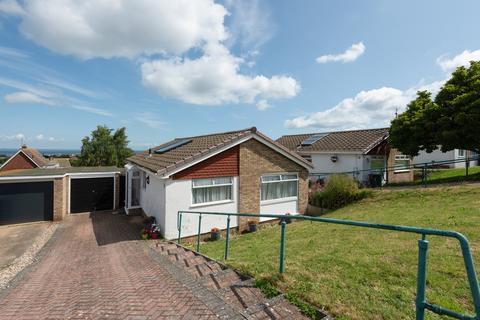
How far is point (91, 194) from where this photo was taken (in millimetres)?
16859

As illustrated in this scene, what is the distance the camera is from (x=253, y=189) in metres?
13.4

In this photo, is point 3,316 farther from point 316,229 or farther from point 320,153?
point 320,153

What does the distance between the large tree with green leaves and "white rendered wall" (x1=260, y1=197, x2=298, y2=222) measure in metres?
8.52

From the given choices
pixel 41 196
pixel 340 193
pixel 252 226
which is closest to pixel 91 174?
pixel 41 196

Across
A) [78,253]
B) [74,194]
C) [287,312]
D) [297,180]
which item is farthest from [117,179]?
[287,312]

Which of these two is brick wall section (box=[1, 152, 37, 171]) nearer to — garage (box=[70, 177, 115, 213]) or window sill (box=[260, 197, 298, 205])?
garage (box=[70, 177, 115, 213])

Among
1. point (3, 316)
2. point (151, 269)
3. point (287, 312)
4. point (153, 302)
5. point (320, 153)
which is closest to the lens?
point (287, 312)

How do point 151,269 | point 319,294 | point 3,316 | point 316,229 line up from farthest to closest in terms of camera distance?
1. point 316,229
2. point 151,269
3. point 3,316
4. point 319,294

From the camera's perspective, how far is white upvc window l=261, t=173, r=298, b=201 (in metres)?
14.0

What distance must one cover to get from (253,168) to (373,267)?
861 cm

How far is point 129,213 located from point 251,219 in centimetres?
764

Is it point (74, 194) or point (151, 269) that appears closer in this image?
point (151, 269)

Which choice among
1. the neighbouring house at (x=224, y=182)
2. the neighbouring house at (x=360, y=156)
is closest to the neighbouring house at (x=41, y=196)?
the neighbouring house at (x=224, y=182)

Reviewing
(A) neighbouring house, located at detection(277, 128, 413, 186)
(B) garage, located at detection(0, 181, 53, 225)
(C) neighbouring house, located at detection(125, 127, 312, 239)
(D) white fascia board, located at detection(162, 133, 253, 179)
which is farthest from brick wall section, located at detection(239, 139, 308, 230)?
(B) garage, located at detection(0, 181, 53, 225)
